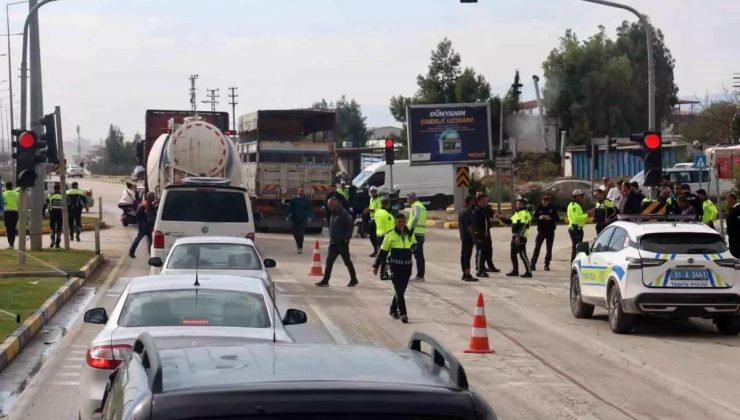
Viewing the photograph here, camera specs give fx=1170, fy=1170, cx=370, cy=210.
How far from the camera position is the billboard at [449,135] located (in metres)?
49.4

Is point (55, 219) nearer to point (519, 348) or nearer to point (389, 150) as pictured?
point (389, 150)

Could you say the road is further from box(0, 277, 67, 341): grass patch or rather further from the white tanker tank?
the white tanker tank

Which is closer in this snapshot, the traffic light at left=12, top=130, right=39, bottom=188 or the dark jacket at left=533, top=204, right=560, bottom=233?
the traffic light at left=12, top=130, right=39, bottom=188

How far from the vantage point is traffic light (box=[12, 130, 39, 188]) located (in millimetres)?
23234

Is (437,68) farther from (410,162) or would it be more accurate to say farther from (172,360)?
(172,360)

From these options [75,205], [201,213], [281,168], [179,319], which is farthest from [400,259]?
[281,168]

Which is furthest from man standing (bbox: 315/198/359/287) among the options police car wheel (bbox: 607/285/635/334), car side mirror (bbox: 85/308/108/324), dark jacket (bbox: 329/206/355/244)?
car side mirror (bbox: 85/308/108/324)

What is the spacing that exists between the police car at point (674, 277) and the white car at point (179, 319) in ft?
22.3

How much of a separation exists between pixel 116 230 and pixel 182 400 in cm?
4017

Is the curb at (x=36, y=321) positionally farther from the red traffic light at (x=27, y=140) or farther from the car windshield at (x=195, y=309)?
the car windshield at (x=195, y=309)

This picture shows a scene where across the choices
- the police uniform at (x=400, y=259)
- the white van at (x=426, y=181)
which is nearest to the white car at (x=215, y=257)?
the police uniform at (x=400, y=259)

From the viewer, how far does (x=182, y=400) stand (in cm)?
359

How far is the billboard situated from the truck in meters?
9.14

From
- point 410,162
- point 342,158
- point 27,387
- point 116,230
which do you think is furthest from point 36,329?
point 342,158
